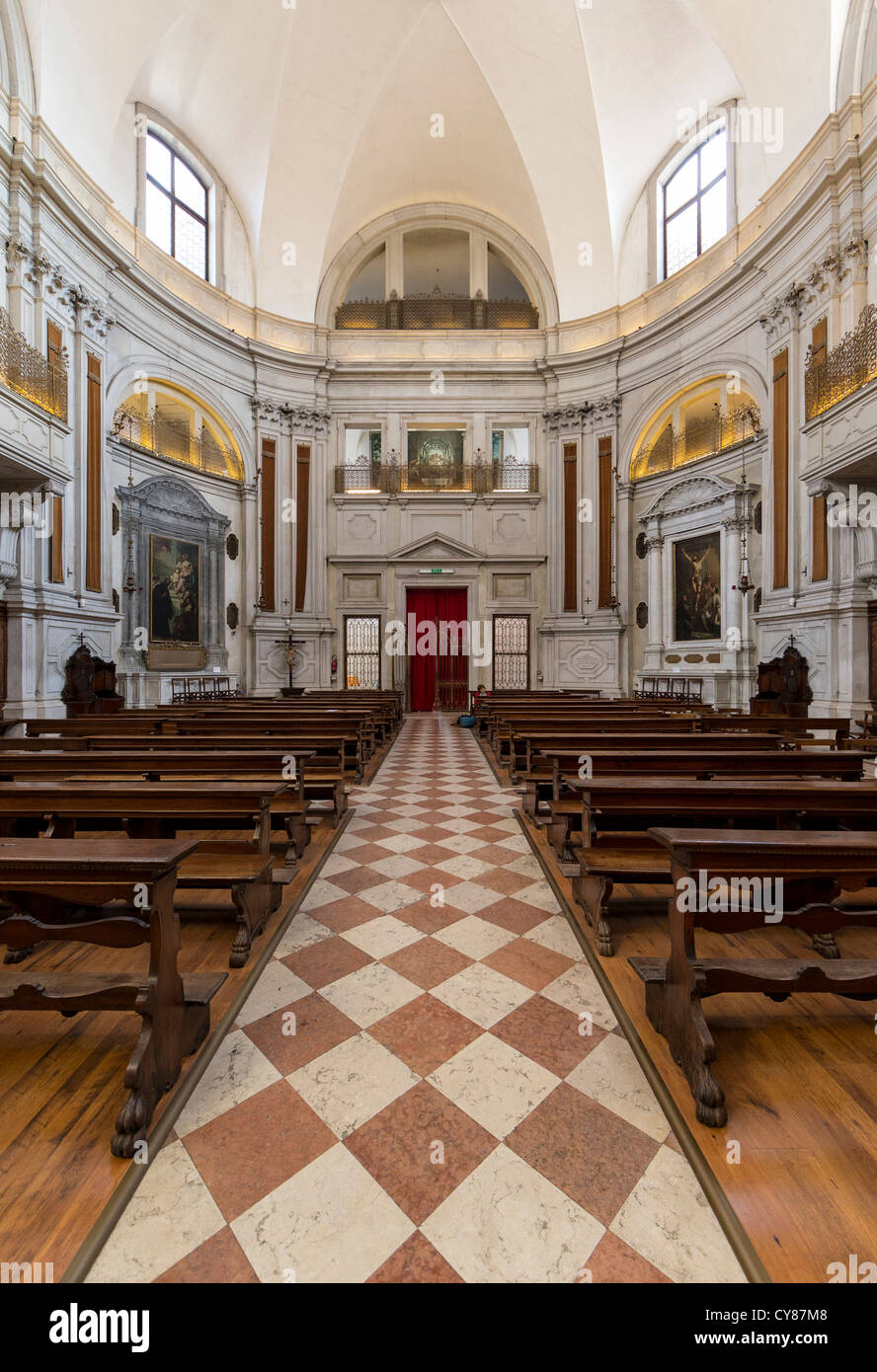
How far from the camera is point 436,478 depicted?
1658cm

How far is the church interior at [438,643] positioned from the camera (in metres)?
1.67

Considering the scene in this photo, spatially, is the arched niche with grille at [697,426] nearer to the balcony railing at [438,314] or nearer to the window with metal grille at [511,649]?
the window with metal grille at [511,649]

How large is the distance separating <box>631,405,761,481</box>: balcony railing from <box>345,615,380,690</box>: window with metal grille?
8239mm

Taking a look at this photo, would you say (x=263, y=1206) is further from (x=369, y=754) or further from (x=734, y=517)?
(x=734, y=517)

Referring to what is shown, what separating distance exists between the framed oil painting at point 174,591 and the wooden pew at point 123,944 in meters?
11.7

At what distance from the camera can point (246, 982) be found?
2.57 meters

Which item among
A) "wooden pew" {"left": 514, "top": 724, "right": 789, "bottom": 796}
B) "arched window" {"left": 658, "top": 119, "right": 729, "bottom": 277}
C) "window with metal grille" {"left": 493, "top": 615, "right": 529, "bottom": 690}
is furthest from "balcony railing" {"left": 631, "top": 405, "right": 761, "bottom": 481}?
"wooden pew" {"left": 514, "top": 724, "right": 789, "bottom": 796}

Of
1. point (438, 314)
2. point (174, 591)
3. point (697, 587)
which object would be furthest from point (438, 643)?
point (438, 314)

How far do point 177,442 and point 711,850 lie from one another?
15.0m

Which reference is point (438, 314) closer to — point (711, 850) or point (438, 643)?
point (438, 643)

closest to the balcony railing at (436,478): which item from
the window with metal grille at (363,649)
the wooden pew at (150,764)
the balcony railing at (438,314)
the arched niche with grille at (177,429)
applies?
the arched niche with grille at (177,429)

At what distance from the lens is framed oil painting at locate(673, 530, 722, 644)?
12.9 meters

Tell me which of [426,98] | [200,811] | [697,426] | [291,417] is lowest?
[200,811]

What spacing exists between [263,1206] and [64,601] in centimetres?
1013
